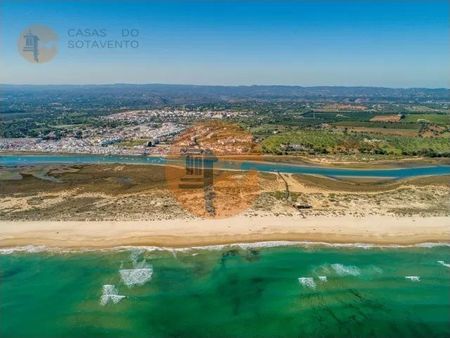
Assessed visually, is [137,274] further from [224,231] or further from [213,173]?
[213,173]

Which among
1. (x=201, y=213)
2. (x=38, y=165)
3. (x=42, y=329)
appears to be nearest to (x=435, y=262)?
(x=201, y=213)

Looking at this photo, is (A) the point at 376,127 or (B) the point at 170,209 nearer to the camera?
(B) the point at 170,209

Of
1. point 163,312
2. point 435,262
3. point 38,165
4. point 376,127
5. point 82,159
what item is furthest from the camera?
point 376,127

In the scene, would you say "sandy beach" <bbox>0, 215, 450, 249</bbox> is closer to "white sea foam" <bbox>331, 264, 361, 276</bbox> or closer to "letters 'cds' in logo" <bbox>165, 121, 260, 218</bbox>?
"letters 'cds' in logo" <bbox>165, 121, 260, 218</bbox>

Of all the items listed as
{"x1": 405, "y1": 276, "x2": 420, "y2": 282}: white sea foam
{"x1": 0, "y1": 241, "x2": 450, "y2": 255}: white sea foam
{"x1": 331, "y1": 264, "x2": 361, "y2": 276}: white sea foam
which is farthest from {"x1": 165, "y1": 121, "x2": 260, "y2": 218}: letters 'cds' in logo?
{"x1": 405, "y1": 276, "x2": 420, "y2": 282}: white sea foam

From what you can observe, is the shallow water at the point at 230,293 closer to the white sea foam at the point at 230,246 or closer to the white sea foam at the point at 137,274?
the white sea foam at the point at 137,274

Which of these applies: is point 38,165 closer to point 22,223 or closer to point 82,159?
point 82,159

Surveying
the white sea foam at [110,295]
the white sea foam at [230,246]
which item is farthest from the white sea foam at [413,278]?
the white sea foam at [110,295]
